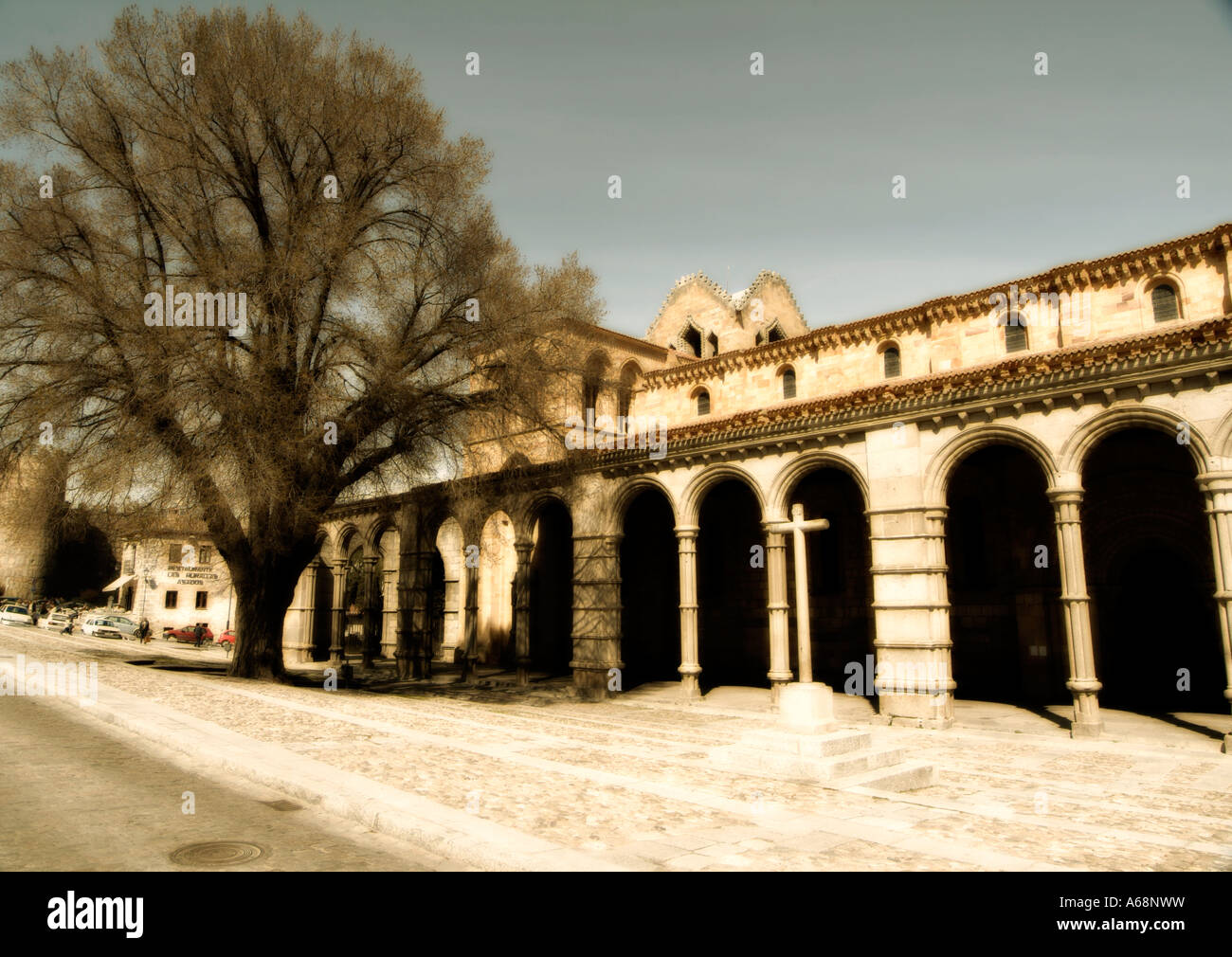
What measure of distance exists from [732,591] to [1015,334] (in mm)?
11762

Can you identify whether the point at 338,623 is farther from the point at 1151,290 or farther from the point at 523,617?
the point at 1151,290

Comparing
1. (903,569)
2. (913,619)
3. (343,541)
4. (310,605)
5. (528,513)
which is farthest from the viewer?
(310,605)

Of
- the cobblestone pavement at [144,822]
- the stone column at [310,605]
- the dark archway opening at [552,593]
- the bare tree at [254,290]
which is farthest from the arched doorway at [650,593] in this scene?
the cobblestone pavement at [144,822]

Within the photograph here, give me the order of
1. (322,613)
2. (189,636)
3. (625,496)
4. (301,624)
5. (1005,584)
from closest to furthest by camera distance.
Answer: (1005,584) < (625,496) < (301,624) < (322,613) < (189,636)

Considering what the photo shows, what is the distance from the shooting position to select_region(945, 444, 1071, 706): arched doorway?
20.6 metres

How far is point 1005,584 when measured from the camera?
2153 centimetres

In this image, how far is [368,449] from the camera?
20.1 metres

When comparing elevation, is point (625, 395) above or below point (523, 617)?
above

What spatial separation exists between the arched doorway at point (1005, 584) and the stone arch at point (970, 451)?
389 centimetres

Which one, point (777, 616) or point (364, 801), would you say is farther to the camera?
point (777, 616)

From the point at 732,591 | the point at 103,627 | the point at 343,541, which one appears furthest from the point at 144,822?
the point at 103,627

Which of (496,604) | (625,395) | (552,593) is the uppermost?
(625,395)

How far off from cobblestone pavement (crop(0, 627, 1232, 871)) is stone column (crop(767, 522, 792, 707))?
4.16 feet

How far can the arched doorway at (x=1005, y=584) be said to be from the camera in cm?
2058
